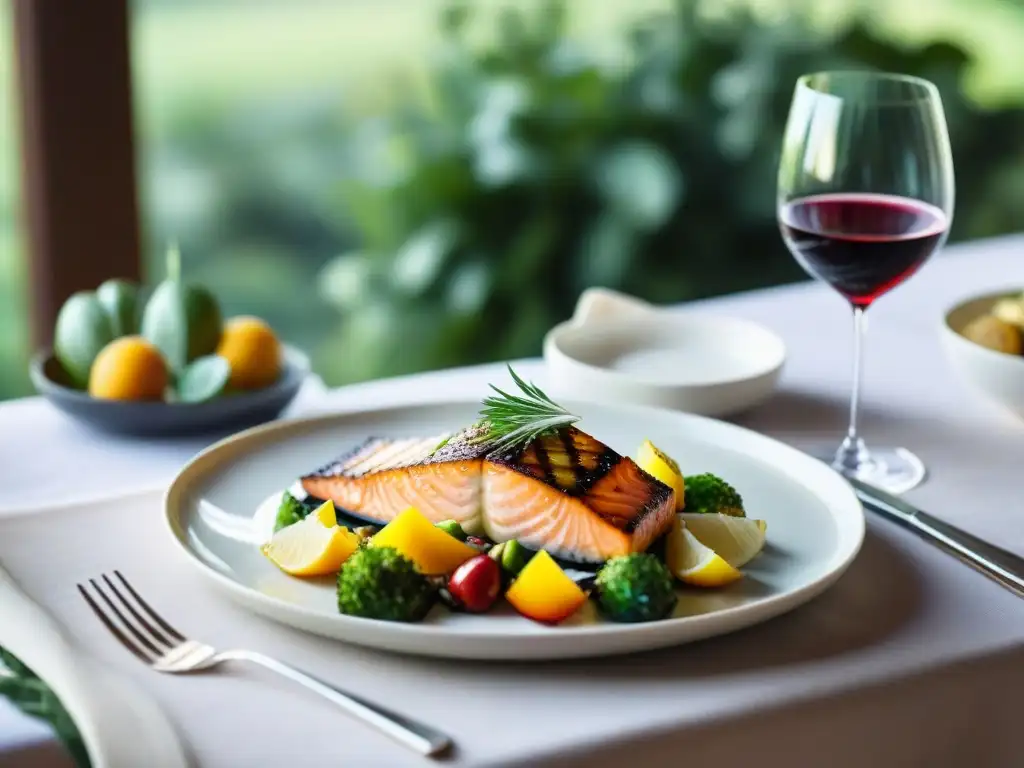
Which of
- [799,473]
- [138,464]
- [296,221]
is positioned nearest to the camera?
[799,473]

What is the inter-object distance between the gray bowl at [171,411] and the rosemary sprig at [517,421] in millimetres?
499

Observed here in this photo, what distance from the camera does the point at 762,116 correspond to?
3957 millimetres

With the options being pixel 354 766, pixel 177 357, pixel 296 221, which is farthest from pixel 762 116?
pixel 354 766

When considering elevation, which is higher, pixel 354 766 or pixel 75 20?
pixel 75 20

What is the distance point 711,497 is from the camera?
1241mm

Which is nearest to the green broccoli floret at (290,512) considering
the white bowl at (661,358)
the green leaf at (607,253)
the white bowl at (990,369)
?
the white bowl at (661,358)

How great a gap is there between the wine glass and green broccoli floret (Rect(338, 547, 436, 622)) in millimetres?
652

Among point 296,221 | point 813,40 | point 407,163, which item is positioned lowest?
point 296,221

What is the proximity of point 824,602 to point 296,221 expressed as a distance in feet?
11.3

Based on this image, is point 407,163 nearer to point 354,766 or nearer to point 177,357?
point 177,357

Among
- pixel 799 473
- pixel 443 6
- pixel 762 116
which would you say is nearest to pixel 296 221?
pixel 443 6

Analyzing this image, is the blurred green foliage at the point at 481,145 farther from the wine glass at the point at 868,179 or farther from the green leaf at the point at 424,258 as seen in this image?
the wine glass at the point at 868,179

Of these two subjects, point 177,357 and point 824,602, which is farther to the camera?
point 177,357

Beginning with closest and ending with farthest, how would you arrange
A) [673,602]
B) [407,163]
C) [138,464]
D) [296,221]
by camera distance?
[673,602]
[138,464]
[407,163]
[296,221]
